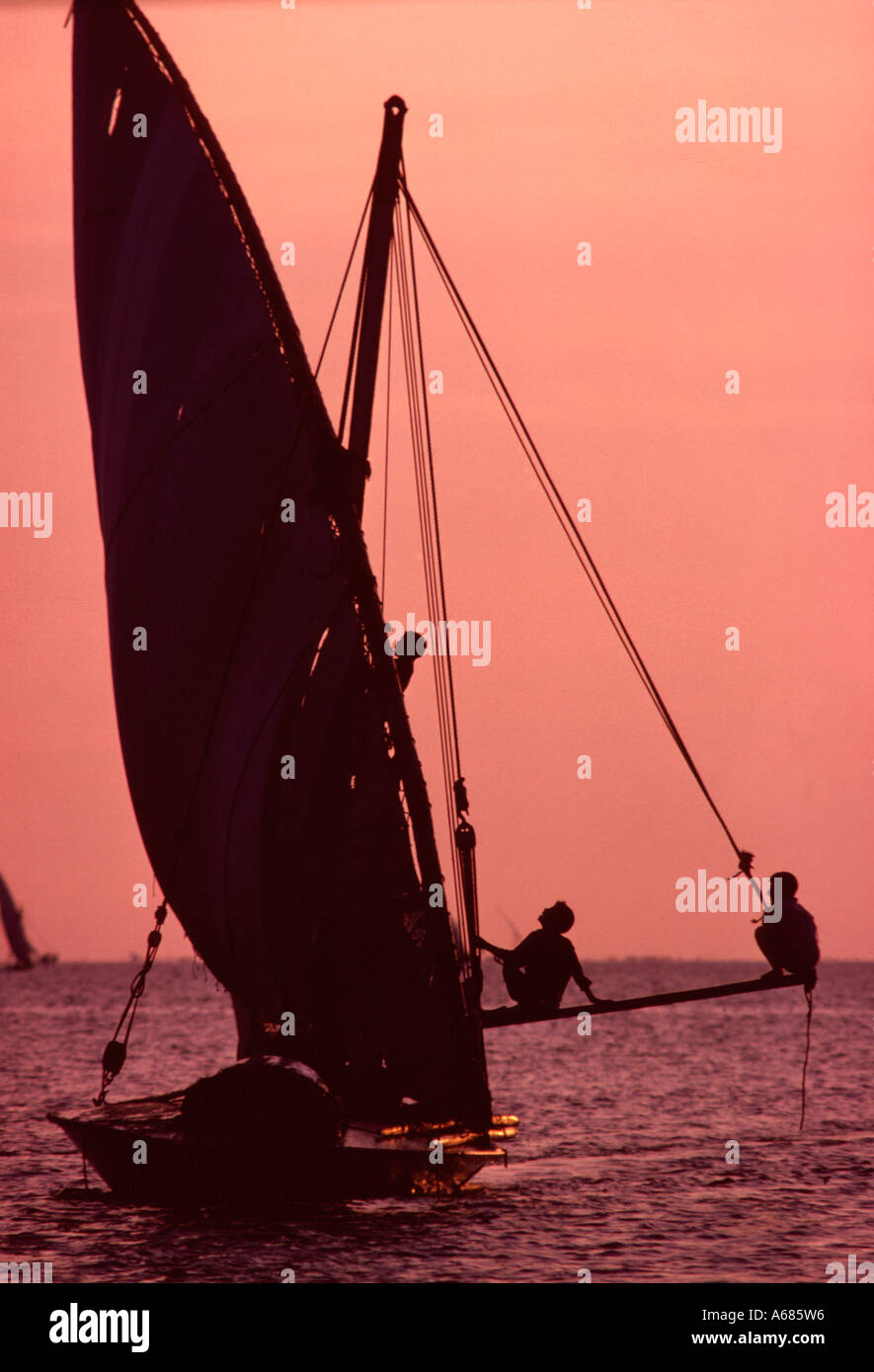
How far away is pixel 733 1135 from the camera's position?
157 feet

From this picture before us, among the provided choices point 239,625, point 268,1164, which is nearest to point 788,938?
point 268,1164

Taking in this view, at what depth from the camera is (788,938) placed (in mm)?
26250

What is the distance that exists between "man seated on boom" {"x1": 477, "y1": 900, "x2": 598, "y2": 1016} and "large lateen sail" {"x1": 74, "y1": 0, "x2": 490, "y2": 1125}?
125 centimetres

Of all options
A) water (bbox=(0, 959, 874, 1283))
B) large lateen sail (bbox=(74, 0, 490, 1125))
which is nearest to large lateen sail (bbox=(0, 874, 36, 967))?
water (bbox=(0, 959, 874, 1283))

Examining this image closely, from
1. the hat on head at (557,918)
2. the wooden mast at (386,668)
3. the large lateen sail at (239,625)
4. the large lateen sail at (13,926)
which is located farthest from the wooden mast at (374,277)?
the large lateen sail at (13,926)

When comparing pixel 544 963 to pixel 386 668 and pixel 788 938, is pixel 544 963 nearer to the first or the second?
pixel 788 938

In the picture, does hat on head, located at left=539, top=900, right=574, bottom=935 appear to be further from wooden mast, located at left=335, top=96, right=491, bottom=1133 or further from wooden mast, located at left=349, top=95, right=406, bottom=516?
wooden mast, located at left=349, top=95, right=406, bottom=516

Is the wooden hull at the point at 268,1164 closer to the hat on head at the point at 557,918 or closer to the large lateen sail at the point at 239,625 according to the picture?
the large lateen sail at the point at 239,625

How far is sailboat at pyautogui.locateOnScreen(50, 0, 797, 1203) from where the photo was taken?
86.2 ft

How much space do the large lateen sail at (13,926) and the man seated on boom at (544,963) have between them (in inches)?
4941

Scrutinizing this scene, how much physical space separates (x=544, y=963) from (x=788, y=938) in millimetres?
3092
